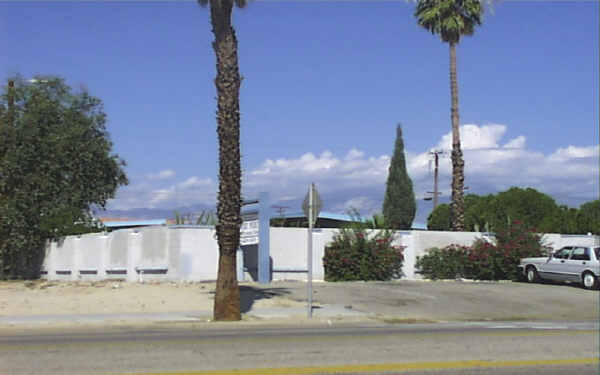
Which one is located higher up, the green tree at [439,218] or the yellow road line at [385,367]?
the green tree at [439,218]

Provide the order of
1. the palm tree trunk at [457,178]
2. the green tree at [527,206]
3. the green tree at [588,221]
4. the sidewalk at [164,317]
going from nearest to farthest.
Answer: the sidewalk at [164,317] → the palm tree trunk at [457,178] → the green tree at [588,221] → the green tree at [527,206]

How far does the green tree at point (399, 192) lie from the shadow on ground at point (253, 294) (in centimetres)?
2350

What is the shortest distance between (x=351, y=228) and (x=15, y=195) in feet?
46.7

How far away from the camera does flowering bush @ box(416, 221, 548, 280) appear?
28.3 metres

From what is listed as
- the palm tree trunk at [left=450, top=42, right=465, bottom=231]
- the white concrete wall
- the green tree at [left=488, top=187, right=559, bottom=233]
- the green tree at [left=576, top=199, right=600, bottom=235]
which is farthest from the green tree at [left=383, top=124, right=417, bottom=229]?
the white concrete wall

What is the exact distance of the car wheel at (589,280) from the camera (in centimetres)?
2530

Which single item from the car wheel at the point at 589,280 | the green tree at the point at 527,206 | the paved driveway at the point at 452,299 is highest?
the green tree at the point at 527,206

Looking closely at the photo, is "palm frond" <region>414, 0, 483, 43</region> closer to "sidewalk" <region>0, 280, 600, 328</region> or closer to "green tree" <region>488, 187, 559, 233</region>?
"sidewalk" <region>0, 280, 600, 328</region>

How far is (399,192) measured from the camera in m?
45.7

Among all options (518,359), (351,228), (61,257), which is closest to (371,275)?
(351,228)

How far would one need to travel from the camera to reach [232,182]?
16391mm

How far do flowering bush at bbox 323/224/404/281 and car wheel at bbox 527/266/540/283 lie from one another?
213 inches

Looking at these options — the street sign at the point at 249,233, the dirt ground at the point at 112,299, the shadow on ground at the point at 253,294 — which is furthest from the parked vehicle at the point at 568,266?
the dirt ground at the point at 112,299

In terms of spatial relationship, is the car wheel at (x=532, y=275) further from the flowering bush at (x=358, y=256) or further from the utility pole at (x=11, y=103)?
the utility pole at (x=11, y=103)
